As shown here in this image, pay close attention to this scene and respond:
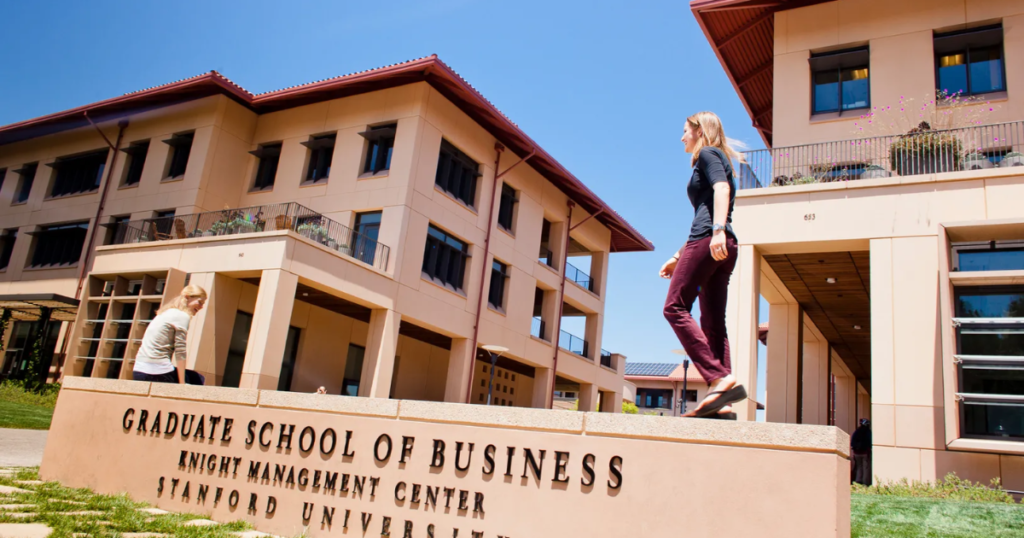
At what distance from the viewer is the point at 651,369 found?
60.4 meters

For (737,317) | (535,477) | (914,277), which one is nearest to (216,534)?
(535,477)

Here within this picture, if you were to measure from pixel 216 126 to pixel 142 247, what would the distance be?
17.7 feet

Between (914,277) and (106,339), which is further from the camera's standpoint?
(106,339)

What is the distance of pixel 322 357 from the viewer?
22500 mm

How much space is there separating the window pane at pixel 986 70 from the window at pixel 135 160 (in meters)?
25.8

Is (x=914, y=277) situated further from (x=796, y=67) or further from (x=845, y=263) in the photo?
(x=796, y=67)

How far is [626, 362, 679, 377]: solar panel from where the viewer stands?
58.8 metres

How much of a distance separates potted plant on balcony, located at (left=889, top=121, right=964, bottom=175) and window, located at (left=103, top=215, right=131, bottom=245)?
78.5ft

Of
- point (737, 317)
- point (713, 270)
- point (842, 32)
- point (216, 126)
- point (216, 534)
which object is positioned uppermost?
point (842, 32)

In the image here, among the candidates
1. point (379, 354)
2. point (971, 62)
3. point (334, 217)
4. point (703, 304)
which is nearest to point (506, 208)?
point (334, 217)

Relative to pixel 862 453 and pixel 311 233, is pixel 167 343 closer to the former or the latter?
pixel 311 233

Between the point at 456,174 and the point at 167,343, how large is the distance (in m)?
17.0

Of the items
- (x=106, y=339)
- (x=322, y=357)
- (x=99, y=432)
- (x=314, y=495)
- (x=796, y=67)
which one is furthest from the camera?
(x=322, y=357)

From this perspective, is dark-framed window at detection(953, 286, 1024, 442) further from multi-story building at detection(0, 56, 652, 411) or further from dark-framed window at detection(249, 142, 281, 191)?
dark-framed window at detection(249, 142, 281, 191)
